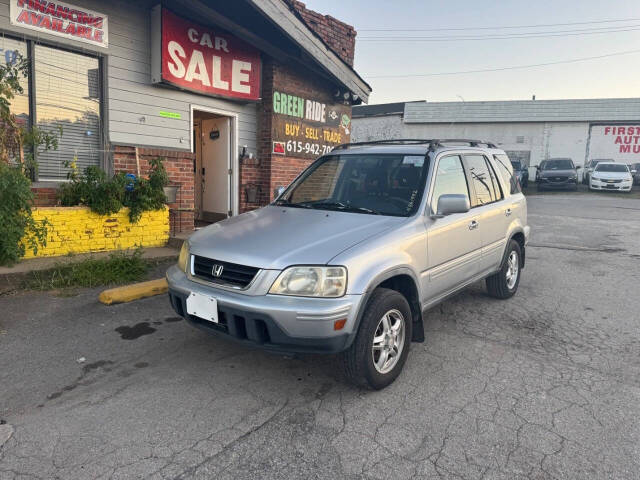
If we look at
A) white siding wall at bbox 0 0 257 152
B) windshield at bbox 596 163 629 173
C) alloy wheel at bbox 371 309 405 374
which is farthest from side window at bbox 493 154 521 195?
windshield at bbox 596 163 629 173

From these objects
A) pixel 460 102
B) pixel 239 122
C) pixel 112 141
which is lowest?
pixel 112 141

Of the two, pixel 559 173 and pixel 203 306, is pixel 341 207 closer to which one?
pixel 203 306

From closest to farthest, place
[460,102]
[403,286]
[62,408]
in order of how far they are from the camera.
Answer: [62,408] → [403,286] → [460,102]

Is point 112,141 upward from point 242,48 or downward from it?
downward

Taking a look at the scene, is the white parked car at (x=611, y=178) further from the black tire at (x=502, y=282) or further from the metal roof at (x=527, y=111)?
the black tire at (x=502, y=282)

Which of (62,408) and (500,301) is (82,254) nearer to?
(62,408)

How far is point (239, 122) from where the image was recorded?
9312 mm

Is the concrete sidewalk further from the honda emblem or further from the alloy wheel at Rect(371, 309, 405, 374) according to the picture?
the alloy wheel at Rect(371, 309, 405, 374)

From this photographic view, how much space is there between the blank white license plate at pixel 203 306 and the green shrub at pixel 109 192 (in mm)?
3952

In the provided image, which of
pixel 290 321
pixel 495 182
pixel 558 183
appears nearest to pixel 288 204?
pixel 290 321

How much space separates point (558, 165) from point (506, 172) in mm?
22573

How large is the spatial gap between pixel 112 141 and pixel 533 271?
6.78 metres

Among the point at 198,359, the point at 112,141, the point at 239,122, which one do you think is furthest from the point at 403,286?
the point at 239,122

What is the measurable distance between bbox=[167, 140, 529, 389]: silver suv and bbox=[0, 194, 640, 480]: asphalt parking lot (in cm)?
45
